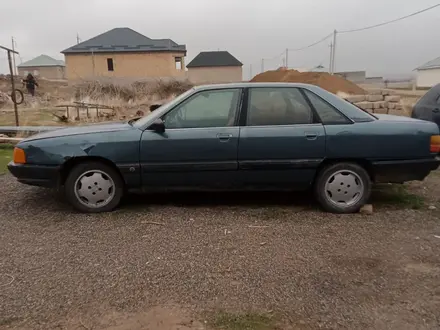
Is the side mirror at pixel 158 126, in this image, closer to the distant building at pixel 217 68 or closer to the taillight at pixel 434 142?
the taillight at pixel 434 142

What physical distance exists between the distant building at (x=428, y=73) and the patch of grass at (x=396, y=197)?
174ft

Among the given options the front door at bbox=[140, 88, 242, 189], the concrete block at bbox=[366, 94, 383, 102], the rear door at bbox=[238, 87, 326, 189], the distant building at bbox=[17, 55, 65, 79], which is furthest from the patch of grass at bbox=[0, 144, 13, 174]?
the distant building at bbox=[17, 55, 65, 79]

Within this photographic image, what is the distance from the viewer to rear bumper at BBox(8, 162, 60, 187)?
4309 mm

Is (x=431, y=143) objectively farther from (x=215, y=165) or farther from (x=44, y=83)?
(x=44, y=83)

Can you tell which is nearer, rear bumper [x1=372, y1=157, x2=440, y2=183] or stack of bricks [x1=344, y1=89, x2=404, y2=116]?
rear bumper [x1=372, y1=157, x2=440, y2=183]

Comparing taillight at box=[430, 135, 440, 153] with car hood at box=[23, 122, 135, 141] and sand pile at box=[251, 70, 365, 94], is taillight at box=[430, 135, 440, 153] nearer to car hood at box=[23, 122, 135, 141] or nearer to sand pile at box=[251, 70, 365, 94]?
car hood at box=[23, 122, 135, 141]

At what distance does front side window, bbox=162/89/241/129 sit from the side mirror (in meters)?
0.09

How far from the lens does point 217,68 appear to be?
53.3 meters

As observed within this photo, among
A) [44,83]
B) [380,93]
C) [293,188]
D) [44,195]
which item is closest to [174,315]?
[293,188]

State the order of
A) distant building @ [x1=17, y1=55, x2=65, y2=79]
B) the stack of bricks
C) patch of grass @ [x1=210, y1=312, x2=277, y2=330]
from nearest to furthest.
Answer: patch of grass @ [x1=210, y1=312, x2=277, y2=330] → the stack of bricks → distant building @ [x1=17, y1=55, x2=65, y2=79]

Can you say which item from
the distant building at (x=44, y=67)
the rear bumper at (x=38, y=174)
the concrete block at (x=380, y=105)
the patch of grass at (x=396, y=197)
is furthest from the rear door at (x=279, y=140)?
the distant building at (x=44, y=67)

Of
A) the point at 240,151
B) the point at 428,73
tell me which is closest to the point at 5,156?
the point at 240,151

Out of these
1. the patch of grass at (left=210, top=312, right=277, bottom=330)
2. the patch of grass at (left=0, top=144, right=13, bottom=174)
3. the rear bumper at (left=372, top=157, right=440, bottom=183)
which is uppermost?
the rear bumper at (left=372, top=157, right=440, bottom=183)

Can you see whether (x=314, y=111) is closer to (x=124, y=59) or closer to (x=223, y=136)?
(x=223, y=136)
